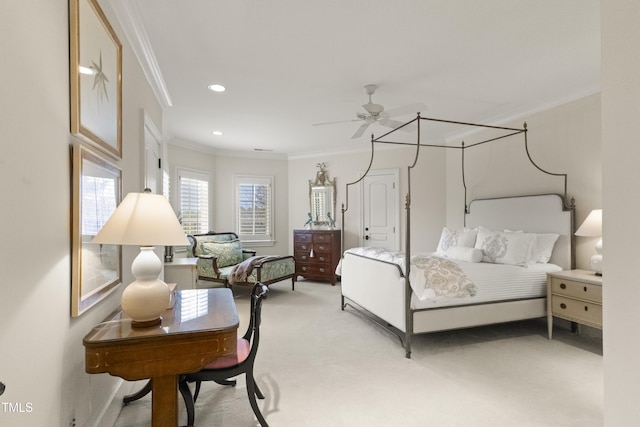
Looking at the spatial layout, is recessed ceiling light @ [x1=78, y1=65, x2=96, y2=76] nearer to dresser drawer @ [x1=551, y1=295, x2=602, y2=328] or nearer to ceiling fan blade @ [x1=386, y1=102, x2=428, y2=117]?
ceiling fan blade @ [x1=386, y1=102, x2=428, y2=117]

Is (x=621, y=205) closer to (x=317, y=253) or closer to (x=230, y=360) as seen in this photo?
(x=230, y=360)

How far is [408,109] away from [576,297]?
263 centimetres

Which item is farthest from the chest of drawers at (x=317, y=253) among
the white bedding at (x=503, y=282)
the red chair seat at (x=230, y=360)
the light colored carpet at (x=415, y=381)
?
the red chair seat at (x=230, y=360)

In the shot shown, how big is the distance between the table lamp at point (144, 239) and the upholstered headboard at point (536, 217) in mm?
3931

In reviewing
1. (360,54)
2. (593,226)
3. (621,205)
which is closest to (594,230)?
(593,226)

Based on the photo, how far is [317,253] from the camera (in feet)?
19.5

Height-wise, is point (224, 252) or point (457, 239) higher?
point (457, 239)

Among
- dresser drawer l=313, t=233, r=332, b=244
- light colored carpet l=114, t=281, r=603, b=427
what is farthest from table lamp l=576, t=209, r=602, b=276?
dresser drawer l=313, t=233, r=332, b=244

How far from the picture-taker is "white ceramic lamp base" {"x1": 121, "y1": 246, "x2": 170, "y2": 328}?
1.49m

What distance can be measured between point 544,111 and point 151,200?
4354 mm

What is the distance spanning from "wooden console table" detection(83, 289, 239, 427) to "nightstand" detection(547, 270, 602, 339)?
3154 mm

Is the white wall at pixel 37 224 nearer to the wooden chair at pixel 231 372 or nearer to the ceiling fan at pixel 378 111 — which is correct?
the wooden chair at pixel 231 372

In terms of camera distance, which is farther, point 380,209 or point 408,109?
point 380,209

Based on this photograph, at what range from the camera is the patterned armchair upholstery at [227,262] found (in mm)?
4785
